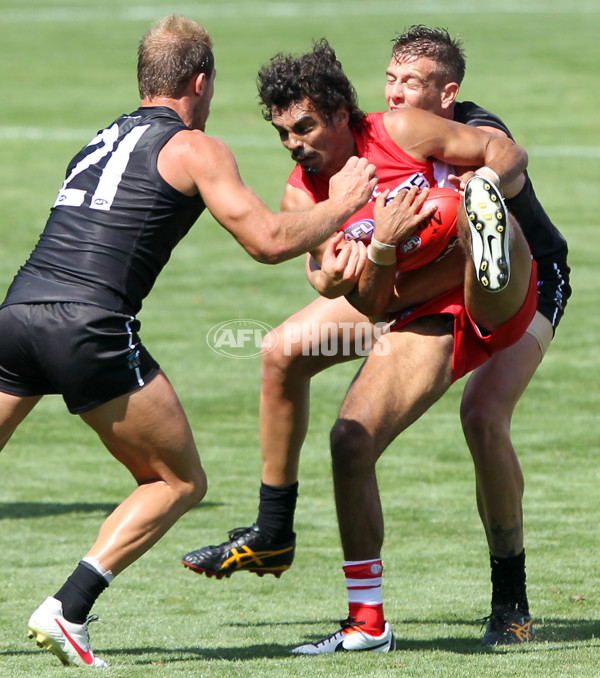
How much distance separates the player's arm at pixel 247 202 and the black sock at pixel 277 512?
5.16ft

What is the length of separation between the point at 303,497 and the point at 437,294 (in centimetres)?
318

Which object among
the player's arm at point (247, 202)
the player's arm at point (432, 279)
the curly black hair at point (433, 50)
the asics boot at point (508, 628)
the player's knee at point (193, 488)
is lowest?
the asics boot at point (508, 628)

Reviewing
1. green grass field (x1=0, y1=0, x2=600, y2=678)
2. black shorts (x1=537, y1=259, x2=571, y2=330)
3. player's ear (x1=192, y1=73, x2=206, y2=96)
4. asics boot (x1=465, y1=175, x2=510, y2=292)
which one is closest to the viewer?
asics boot (x1=465, y1=175, x2=510, y2=292)

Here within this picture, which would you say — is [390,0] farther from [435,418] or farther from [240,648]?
[240,648]

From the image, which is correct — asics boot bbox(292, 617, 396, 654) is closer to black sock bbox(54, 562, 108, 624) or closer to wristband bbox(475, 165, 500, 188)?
black sock bbox(54, 562, 108, 624)

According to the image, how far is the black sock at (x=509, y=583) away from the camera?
17.1 feet

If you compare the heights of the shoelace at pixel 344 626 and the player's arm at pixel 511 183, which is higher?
the player's arm at pixel 511 183

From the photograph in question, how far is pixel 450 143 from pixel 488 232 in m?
0.52

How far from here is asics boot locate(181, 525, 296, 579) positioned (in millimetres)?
5523

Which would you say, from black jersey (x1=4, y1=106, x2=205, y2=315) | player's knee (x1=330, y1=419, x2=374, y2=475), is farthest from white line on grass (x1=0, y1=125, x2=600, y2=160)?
black jersey (x1=4, y1=106, x2=205, y2=315)

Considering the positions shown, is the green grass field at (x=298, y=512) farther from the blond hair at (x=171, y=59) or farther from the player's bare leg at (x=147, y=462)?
the blond hair at (x=171, y=59)

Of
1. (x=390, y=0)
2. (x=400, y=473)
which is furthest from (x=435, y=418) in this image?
(x=390, y=0)

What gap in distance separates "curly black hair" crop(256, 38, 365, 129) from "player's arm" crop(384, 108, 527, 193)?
23 centimetres

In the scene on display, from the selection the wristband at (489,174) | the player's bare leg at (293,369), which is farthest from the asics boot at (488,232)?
the player's bare leg at (293,369)
